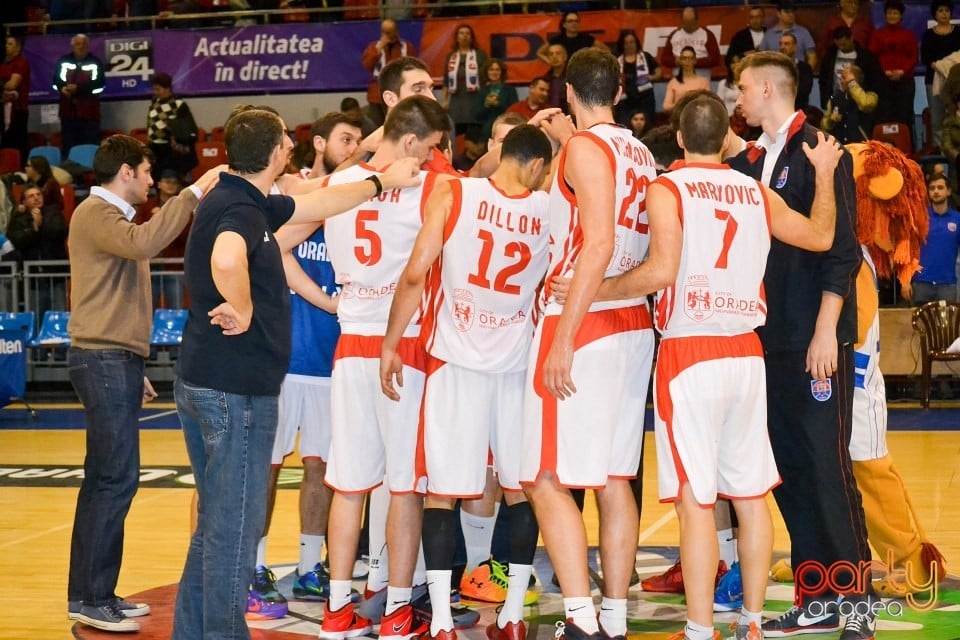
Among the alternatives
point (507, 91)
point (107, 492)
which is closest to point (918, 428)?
point (507, 91)

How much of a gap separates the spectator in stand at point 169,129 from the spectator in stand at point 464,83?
12.4 ft

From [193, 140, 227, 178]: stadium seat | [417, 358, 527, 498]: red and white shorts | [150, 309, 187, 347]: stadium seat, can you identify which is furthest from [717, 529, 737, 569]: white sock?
[193, 140, 227, 178]: stadium seat

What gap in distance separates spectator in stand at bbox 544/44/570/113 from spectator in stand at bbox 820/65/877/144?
3.26 m

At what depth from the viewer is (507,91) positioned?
16.4 m

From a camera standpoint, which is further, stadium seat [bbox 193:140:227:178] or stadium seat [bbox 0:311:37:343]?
stadium seat [bbox 193:140:227:178]

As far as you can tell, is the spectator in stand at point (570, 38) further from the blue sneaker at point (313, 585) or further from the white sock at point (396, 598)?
the white sock at point (396, 598)

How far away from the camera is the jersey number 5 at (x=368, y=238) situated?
19.0 feet

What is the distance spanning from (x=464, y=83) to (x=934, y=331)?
6673 millimetres

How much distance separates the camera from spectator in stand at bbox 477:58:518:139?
16281 mm

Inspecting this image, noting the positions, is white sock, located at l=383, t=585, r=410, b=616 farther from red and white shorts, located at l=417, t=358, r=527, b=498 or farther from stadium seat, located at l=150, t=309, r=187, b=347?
stadium seat, located at l=150, t=309, r=187, b=347

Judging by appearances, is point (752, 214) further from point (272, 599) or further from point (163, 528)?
point (163, 528)

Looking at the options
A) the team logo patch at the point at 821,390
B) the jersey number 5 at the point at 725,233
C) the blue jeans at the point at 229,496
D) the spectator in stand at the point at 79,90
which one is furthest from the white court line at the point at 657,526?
the spectator in stand at the point at 79,90

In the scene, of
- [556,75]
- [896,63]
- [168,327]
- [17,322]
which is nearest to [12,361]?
[17,322]

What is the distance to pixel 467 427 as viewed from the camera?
5.48 m
